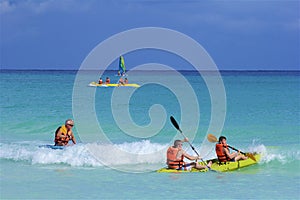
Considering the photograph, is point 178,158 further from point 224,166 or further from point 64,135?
point 64,135

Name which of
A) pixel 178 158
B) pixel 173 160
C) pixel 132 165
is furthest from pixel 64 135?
pixel 178 158

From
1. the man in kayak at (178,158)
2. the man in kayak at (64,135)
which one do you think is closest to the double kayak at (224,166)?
the man in kayak at (178,158)

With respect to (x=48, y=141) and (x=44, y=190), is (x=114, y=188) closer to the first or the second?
(x=44, y=190)

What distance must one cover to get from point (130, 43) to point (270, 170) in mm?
4900

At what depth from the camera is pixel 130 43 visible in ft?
48.5

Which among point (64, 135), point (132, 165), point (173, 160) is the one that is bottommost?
point (132, 165)

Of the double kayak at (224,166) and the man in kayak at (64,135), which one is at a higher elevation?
the man in kayak at (64,135)

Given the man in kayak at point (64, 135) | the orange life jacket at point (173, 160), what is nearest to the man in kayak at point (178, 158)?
the orange life jacket at point (173, 160)

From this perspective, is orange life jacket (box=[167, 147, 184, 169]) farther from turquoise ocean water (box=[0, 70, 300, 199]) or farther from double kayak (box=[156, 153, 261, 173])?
turquoise ocean water (box=[0, 70, 300, 199])

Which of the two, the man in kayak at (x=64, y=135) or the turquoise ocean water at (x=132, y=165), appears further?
the man in kayak at (x=64, y=135)

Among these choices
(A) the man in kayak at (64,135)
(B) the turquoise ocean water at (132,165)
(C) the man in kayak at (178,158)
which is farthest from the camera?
(A) the man in kayak at (64,135)

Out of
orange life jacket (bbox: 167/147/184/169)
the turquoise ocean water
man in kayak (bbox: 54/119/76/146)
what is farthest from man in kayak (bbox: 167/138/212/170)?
man in kayak (bbox: 54/119/76/146)

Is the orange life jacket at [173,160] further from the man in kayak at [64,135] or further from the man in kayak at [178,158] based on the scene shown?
the man in kayak at [64,135]

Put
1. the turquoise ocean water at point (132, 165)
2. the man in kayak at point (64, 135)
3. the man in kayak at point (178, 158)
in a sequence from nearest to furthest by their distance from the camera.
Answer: the turquoise ocean water at point (132, 165)
the man in kayak at point (178, 158)
the man in kayak at point (64, 135)
